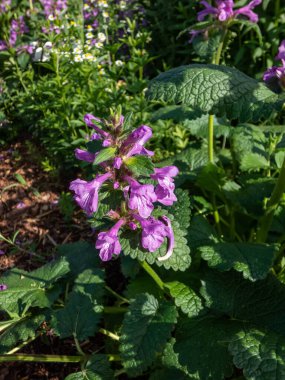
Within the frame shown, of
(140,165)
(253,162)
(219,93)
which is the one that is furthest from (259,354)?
(253,162)

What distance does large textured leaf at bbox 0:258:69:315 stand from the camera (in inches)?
76.5

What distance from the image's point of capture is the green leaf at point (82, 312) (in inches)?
72.2

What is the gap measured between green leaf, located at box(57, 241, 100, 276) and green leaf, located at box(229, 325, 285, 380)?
0.99 m

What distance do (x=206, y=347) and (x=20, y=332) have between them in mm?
854

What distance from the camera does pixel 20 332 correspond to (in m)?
1.86

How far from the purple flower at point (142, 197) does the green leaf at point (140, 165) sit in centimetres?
5

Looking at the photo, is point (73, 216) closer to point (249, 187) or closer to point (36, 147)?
point (36, 147)

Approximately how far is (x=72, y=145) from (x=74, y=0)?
264cm

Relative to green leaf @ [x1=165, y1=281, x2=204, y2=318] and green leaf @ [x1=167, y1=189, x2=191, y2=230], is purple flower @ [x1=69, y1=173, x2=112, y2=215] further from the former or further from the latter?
green leaf @ [x1=165, y1=281, x2=204, y2=318]

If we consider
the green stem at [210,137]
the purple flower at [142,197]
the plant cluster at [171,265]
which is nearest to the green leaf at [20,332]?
the plant cluster at [171,265]

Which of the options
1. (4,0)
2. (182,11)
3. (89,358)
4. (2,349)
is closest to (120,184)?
(89,358)

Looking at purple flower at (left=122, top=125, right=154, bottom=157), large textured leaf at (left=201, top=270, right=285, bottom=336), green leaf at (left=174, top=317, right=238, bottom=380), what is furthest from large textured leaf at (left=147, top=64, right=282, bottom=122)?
green leaf at (left=174, top=317, right=238, bottom=380)

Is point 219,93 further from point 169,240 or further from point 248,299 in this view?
point 248,299

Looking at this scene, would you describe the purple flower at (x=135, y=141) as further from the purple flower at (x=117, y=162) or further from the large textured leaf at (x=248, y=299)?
the large textured leaf at (x=248, y=299)
